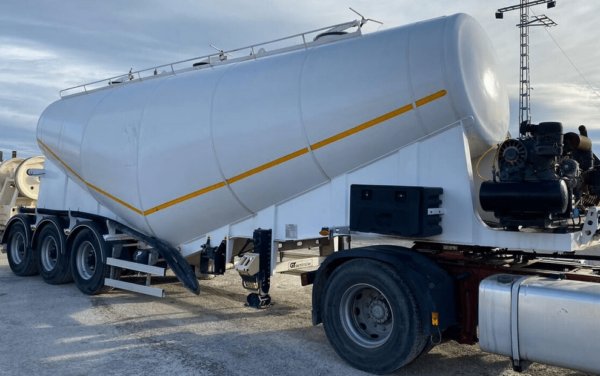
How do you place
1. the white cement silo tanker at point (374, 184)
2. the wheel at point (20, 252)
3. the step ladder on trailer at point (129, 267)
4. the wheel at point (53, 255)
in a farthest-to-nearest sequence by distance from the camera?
the wheel at point (20, 252) → the wheel at point (53, 255) → the step ladder on trailer at point (129, 267) → the white cement silo tanker at point (374, 184)

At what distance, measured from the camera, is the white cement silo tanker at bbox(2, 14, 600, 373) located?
4906mm

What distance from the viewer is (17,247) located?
11.4 metres

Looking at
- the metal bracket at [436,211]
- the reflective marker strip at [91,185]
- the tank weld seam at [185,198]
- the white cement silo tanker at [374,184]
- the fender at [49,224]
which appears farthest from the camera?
the fender at [49,224]

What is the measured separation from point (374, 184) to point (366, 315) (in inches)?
54.3

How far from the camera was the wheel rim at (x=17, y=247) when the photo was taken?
11.2 m

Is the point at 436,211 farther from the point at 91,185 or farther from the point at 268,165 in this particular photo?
the point at 91,185

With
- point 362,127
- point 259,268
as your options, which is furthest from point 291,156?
point 259,268

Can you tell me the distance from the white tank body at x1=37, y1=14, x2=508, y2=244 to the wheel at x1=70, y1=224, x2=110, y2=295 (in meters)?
0.58

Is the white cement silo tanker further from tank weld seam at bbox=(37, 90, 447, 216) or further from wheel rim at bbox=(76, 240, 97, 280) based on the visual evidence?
wheel rim at bbox=(76, 240, 97, 280)

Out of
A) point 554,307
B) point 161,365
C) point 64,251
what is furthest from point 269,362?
point 64,251

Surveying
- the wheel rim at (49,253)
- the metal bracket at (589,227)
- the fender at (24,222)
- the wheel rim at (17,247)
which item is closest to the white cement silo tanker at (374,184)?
the metal bracket at (589,227)

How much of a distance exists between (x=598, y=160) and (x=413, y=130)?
2.15m

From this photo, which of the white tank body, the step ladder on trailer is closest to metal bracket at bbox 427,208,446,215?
the white tank body

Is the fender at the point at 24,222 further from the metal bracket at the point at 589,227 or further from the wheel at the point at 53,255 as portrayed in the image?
the metal bracket at the point at 589,227
